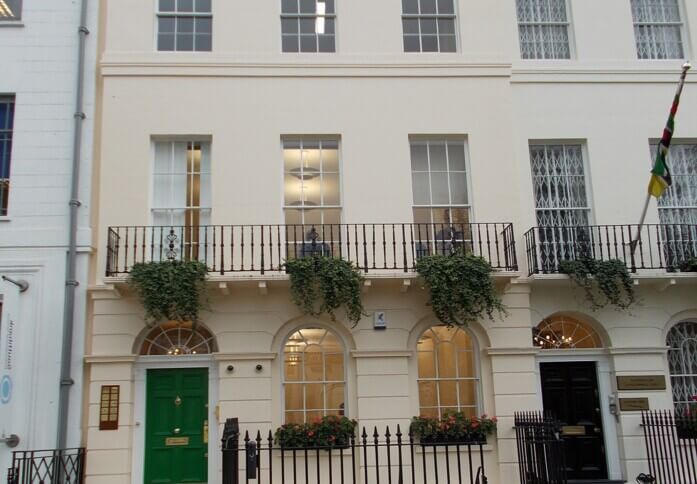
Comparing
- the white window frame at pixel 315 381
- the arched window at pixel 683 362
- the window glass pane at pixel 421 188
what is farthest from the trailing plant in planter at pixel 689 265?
the white window frame at pixel 315 381

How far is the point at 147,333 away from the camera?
36.0 ft

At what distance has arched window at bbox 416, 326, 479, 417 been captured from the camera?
1102 cm

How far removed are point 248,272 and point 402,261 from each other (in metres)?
2.54

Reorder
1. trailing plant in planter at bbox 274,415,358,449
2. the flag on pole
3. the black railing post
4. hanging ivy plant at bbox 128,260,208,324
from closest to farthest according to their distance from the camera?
the black railing post < hanging ivy plant at bbox 128,260,208,324 < trailing plant in planter at bbox 274,415,358,449 < the flag on pole

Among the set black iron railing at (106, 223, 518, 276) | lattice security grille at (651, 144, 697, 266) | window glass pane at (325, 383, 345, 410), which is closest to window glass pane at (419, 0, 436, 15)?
black iron railing at (106, 223, 518, 276)

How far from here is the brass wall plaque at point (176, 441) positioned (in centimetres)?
1063

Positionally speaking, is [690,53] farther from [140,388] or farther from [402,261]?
[140,388]

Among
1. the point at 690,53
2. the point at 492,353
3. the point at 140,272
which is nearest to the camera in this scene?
the point at 140,272

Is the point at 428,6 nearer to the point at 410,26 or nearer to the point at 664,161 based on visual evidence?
the point at 410,26

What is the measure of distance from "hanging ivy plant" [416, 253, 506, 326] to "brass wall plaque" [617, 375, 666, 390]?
8.08 feet

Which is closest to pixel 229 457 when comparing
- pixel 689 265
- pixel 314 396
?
pixel 314 396

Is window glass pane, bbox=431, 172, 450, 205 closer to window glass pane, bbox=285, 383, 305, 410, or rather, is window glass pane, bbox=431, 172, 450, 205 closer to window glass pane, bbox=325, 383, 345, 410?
window glass pane, bbox=325, 383, 345, 410

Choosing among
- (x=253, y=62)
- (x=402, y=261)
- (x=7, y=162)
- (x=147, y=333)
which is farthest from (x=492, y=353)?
(x=7, y=162)

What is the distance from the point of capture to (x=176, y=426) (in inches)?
422
